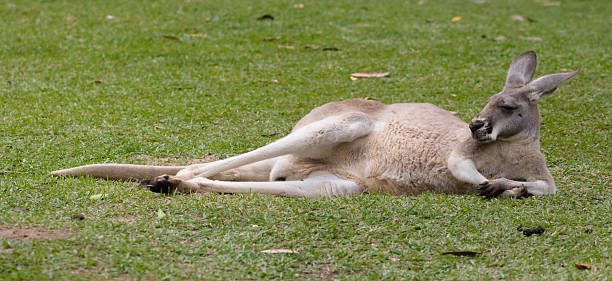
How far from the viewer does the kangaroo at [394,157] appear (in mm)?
4543

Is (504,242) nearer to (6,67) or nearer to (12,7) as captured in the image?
(6,67)

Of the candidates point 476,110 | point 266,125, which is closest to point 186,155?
point 266,125

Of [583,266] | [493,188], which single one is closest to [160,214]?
[493,188]

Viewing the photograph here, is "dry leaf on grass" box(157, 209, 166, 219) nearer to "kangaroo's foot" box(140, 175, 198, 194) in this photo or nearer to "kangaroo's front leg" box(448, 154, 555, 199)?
"kangaroo's foot" box(140, 175, 198, 194)

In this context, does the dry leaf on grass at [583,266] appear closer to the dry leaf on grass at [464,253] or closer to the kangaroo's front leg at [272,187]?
the dry leaf on grass at [464,253]

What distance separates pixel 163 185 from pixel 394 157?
1450mm

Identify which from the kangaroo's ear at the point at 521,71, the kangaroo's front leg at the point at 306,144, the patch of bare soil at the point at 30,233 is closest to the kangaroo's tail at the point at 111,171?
the kangaroo's front leg at the point at 306,144

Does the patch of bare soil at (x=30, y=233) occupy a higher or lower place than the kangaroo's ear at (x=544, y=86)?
lower

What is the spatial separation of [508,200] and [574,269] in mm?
952

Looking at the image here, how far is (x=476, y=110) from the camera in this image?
699 cm

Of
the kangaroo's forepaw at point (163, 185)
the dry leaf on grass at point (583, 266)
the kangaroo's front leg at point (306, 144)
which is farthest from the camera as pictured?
the kangaroo's front leg at point (306, 144)

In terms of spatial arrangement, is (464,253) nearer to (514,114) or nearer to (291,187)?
(514,114)

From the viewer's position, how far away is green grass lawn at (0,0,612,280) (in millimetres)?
3557

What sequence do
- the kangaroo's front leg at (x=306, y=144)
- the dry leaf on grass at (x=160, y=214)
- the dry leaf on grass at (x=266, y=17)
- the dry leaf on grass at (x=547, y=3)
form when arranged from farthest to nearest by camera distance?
the dry leaf on grass at (x=547, y=3) < the dry leaf on grass at (x=266, y=17) < the kangaroo's front leg at (x=306, y=144) < the dry leaf on grass at (x=160, y=214)
